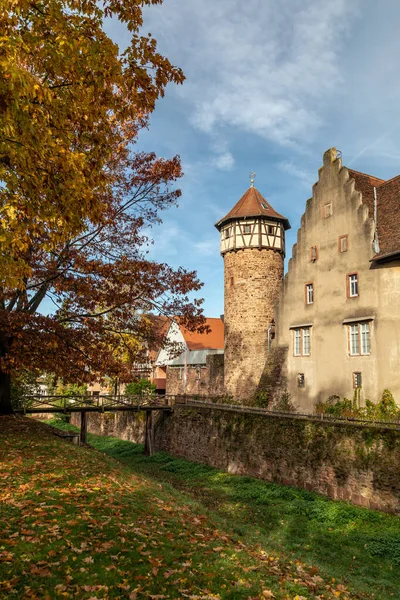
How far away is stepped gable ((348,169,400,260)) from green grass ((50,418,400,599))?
1066 cm

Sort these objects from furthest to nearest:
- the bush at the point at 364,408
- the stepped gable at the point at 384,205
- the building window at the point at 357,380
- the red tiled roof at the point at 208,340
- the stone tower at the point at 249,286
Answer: the red tiled roof at the point at 208,340, the stone tower at the point at 249,286, the building window at the point at 357,380, the stepped gable at the point at 384,205, the bush at the point at 364,408

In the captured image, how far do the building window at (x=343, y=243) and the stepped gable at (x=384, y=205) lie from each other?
5.13ft

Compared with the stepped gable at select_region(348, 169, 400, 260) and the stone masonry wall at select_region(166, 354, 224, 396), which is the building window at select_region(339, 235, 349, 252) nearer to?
the stepped gable at select_region(348, 169, 400, 260)

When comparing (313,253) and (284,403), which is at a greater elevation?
(313,253)

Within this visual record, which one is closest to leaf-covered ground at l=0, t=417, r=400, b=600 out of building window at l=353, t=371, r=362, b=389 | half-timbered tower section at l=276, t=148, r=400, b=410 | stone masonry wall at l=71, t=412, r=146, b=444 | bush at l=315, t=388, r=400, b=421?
bush at l=315, t=388, r=400, b=421

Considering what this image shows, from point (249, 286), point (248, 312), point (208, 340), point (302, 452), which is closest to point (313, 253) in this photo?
point (249, 286)

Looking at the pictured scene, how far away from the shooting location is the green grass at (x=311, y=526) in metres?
9.88

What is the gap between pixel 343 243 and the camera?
71.7ft

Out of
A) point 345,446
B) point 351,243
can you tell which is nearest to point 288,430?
point 345,446

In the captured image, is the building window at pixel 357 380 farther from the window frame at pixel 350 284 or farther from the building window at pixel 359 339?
the window frame at pixel 350 284

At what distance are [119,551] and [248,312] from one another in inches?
950

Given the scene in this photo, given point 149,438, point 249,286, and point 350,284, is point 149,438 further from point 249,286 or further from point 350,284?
point 350,284

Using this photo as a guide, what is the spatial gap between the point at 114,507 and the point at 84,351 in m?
6.84

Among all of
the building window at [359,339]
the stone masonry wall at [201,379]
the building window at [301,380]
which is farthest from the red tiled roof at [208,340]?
the building window at [359,339]
